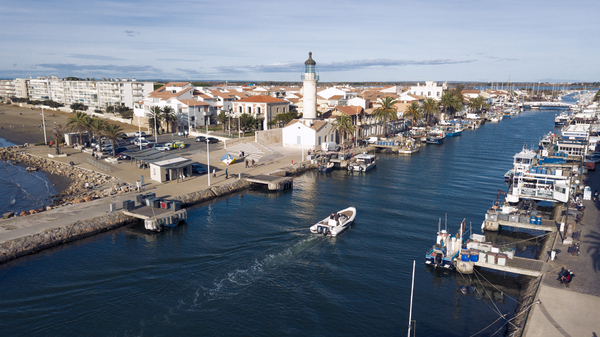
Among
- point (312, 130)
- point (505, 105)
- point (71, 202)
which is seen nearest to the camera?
point (71, 202)

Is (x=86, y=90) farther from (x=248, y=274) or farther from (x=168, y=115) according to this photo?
(x=248, y=274)

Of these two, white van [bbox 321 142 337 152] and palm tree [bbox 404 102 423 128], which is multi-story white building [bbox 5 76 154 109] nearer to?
white van [bbox 321 142 337 152]

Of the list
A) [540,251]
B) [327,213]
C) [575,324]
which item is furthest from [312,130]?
[575,324]

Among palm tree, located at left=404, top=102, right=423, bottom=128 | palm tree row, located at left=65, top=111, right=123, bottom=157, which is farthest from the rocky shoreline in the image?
palm tree, located at left=404, top=102, right=423, bottom=128

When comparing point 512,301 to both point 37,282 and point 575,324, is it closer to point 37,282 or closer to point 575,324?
point 575,324

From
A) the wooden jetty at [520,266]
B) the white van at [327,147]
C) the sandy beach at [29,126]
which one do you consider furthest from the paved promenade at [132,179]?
the wooden jetty at [520,266]

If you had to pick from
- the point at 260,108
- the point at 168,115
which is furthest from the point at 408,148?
the point at 168,115
